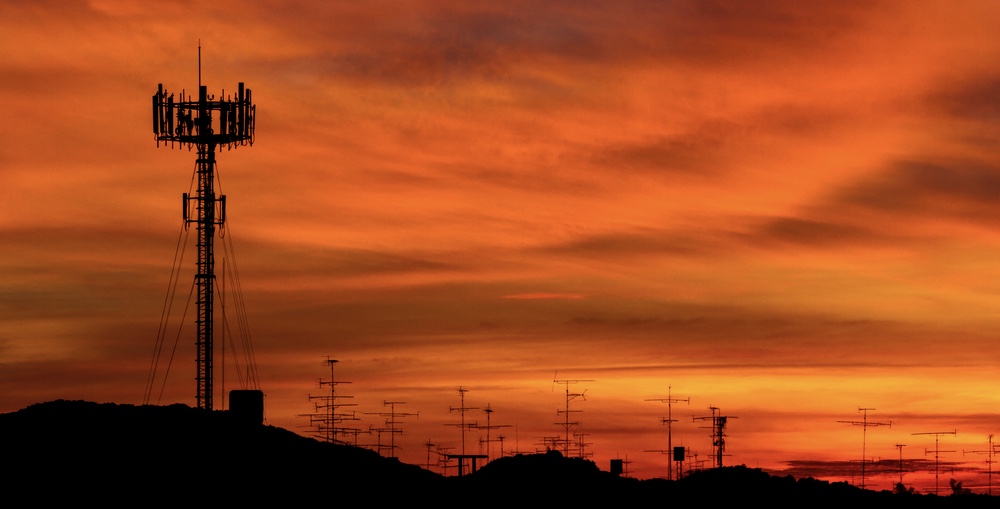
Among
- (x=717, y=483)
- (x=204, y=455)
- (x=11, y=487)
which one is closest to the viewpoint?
(x=11, y=487)

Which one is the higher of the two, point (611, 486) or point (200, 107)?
point (200, 107)

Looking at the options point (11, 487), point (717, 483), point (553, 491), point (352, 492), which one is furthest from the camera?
point (717, 483)

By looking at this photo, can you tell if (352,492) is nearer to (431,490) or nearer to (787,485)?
Answer: (431,490)

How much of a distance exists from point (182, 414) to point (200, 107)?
56.3ft

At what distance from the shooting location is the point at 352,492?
88.1 meters

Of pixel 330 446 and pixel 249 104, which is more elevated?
pixel 249 104

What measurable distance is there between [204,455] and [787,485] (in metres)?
68.9

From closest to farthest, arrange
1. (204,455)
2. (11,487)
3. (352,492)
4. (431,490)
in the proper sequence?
(11,487), (204,455), (352,492), (431,490)

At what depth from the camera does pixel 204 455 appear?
82.2 meters

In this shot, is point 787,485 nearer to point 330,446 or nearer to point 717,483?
point 717,483

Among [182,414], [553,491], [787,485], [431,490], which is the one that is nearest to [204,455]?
[182,414]

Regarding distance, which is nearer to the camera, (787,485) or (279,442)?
(279,442)

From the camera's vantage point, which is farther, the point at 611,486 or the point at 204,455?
the point at 611,486

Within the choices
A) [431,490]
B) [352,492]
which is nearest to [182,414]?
[352,492]
